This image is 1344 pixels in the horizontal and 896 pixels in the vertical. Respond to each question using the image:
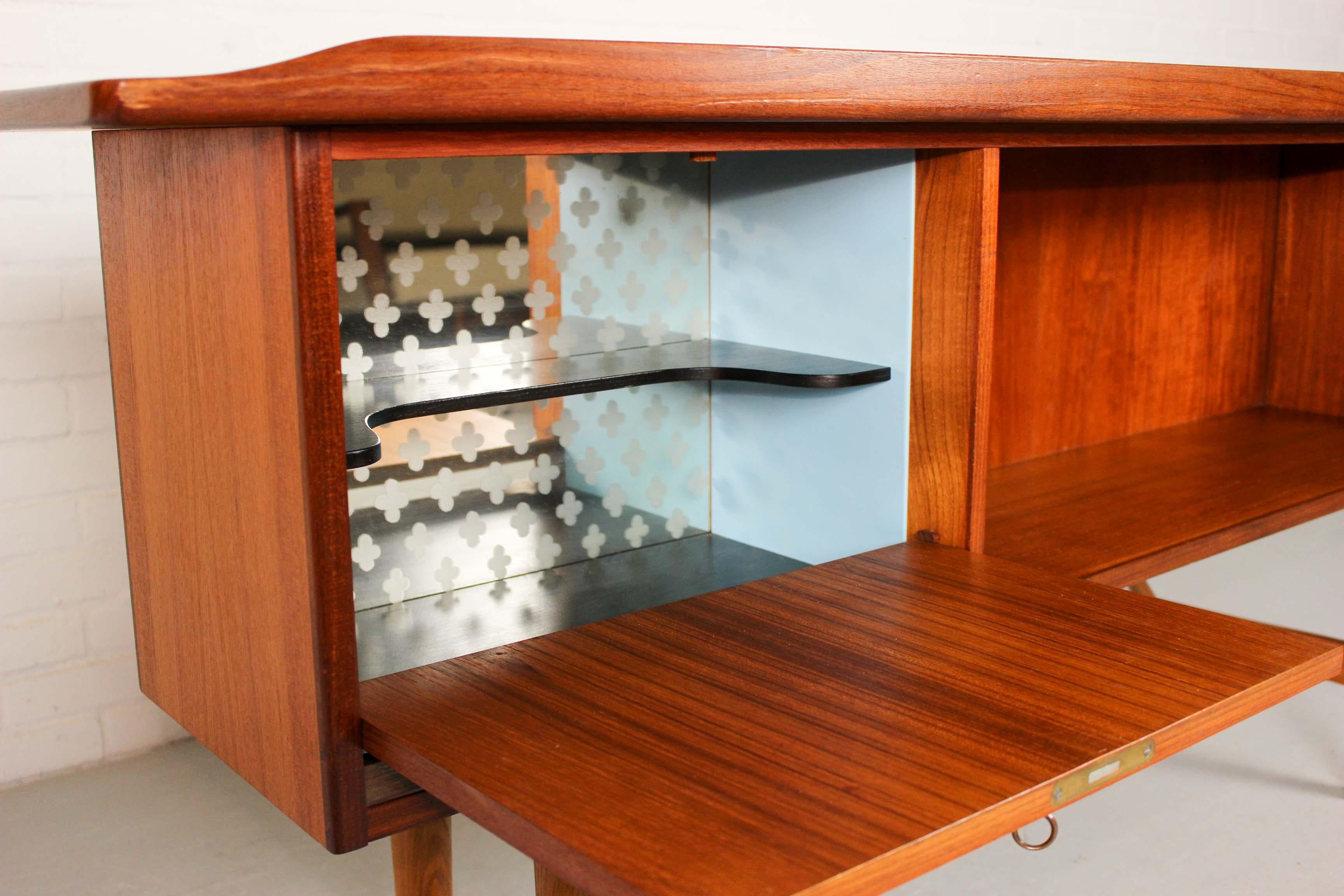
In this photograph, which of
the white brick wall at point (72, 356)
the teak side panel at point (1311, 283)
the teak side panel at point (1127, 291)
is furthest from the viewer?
the teak side panel at point (1311, 283)

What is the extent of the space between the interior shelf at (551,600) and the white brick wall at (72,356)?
74 centimetres

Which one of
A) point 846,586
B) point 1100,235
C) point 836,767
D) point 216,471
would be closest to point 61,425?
point 216,471

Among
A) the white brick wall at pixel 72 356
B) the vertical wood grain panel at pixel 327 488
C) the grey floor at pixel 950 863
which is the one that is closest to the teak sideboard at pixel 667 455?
the vertical wood grain panel at pixel 327 488

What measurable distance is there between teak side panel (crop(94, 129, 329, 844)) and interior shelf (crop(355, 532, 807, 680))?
0.20 meters

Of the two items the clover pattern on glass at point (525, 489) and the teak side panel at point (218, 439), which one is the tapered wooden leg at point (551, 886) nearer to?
the teak side panel at point (218, 439)

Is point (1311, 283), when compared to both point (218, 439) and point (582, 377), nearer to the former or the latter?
point (582, 377)

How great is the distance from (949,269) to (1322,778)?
1.20 metres

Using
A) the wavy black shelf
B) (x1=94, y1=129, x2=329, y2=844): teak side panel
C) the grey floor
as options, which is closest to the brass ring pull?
the grey floor

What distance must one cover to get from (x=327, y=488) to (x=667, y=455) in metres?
0.76

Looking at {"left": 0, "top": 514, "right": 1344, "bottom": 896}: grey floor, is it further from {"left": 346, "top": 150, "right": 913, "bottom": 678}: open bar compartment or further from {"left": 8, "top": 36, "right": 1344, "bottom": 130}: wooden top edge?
{"left": 8, "top": 36, "right": 1344, "bottom": 130}: wooden top edge

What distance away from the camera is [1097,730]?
2.64 ft

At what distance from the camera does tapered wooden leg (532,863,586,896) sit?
85cm

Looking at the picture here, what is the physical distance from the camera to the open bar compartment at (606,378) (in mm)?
1260

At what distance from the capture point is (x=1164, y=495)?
162 cm
